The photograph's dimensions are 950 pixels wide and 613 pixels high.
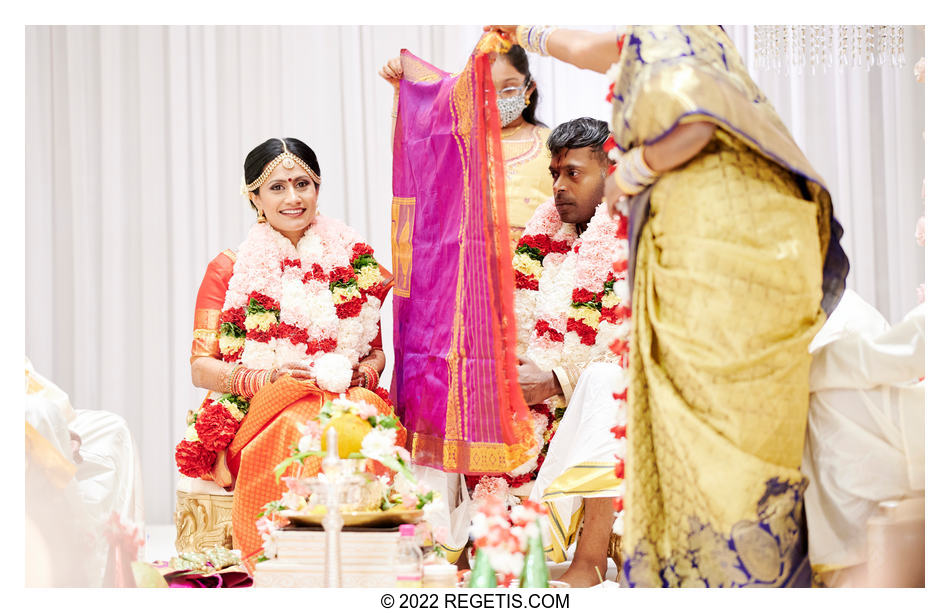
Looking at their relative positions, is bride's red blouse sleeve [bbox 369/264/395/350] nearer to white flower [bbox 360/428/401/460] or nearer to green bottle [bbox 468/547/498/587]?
white flower [bbox 360/428/401/460]

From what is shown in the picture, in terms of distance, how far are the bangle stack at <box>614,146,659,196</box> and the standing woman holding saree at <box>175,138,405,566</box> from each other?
170cm

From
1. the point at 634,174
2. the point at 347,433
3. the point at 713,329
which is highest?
the point at 634,174

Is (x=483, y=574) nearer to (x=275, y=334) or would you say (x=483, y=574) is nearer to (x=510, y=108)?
(x=275, y=334)

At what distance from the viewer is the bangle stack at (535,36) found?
10.6 ft

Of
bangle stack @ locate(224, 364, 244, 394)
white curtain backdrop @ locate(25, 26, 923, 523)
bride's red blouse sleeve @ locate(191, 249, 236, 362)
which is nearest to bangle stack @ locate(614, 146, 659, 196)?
bangle stack @ locate(224, 364, 244, 394)

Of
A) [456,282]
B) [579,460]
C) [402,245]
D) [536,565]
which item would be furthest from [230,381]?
[536,565]

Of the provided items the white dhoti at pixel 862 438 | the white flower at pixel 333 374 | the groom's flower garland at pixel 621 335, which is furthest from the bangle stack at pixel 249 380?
the white dhoti at pixel 862 438

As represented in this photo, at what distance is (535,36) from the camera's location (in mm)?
3279

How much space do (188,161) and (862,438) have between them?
441 centimetres

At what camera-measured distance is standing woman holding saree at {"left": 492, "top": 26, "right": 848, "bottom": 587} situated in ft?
8.59

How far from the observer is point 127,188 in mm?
5746

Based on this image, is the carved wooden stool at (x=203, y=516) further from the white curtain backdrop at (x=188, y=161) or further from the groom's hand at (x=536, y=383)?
the groom's hand at (x=536, y=383)

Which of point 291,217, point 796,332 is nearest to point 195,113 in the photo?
point 291,217

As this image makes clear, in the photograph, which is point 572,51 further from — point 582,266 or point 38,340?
point 38,340
